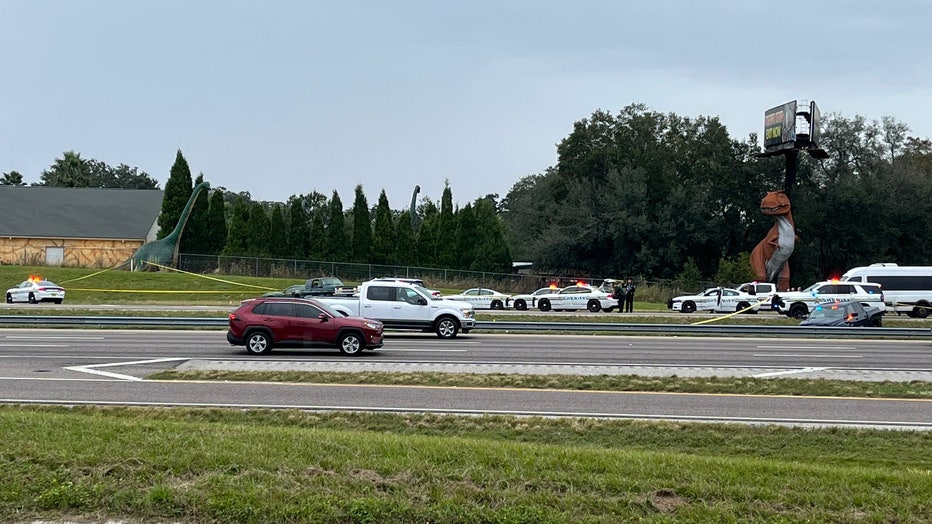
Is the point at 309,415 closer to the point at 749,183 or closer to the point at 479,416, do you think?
the point at 479,416

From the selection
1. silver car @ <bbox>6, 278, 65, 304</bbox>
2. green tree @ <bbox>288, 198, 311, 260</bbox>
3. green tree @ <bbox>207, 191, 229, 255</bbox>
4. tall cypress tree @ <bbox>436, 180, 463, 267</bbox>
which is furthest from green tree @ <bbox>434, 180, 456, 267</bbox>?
silver car @ <bbox>6, 278, 65, 304</bbox>

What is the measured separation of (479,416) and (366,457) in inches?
184

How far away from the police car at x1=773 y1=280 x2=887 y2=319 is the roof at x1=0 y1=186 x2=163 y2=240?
→ 44.8 m

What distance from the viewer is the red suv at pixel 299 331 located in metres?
21.9

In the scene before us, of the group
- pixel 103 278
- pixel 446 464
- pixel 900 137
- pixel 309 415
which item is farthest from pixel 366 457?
pixel 900 137

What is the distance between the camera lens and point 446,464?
26.1 ft

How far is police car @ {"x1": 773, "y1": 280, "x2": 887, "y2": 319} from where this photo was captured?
4128 cm

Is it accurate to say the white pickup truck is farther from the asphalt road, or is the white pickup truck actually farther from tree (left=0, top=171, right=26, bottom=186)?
tree (left=0, top=171, right=26, bottom=186)

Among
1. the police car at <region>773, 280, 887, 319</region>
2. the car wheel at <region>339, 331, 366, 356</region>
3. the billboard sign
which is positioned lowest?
the car wheel at <region>339, 331, 366, 356</region>

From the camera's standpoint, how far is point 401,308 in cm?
2762

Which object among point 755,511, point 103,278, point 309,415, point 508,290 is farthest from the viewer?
point 508,290

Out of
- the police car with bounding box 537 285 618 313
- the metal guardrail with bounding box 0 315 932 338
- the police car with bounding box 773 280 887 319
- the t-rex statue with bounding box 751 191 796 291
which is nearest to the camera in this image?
the metal guardrail with bounding box 0 315 932 338

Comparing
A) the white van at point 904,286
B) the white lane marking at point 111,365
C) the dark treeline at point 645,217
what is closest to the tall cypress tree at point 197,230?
the dark treeline at point 645,217

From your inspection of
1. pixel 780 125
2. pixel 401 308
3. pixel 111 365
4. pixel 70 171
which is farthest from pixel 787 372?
pixel 70 171
